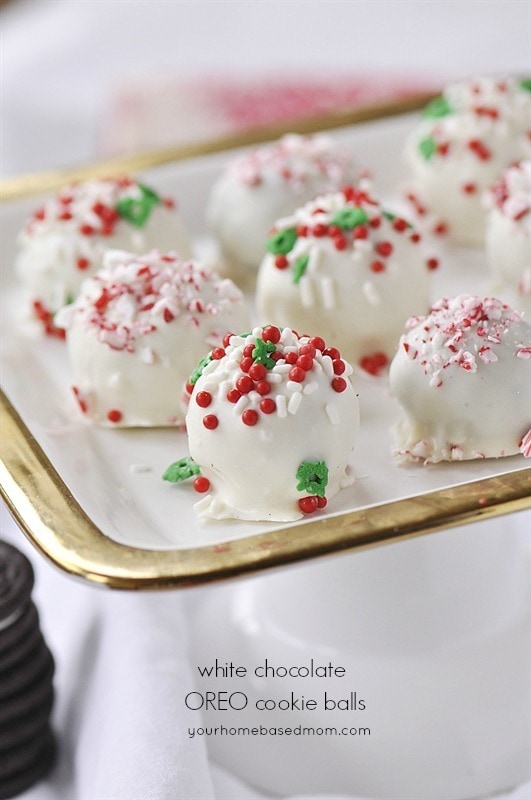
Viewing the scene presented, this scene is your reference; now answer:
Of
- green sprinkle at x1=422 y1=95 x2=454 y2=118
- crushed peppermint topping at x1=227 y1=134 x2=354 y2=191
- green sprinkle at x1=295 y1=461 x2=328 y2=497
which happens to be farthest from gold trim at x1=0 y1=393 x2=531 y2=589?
green sprinkle at x1=422 y1=95 x2=454 y2=118

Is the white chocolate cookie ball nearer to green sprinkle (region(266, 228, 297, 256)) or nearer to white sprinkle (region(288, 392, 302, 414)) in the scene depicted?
green sprinkle (region(266, 228, 297, 256))

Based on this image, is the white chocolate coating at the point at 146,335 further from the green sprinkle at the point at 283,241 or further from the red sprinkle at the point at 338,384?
the red sprinkle at the point at 338,384

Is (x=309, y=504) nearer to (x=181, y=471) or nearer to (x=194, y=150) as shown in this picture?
(x=181, y=471)

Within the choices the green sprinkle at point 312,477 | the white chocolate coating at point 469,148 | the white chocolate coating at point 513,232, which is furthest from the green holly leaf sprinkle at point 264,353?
the white chocolate coating at point 469,148

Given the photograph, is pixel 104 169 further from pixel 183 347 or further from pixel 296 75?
pixel 296 75

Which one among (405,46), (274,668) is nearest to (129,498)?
(274,668)

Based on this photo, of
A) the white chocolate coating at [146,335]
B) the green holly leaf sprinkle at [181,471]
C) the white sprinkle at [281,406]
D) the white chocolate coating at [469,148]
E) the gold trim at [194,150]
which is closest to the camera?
the white sprinkle at [281,406]
